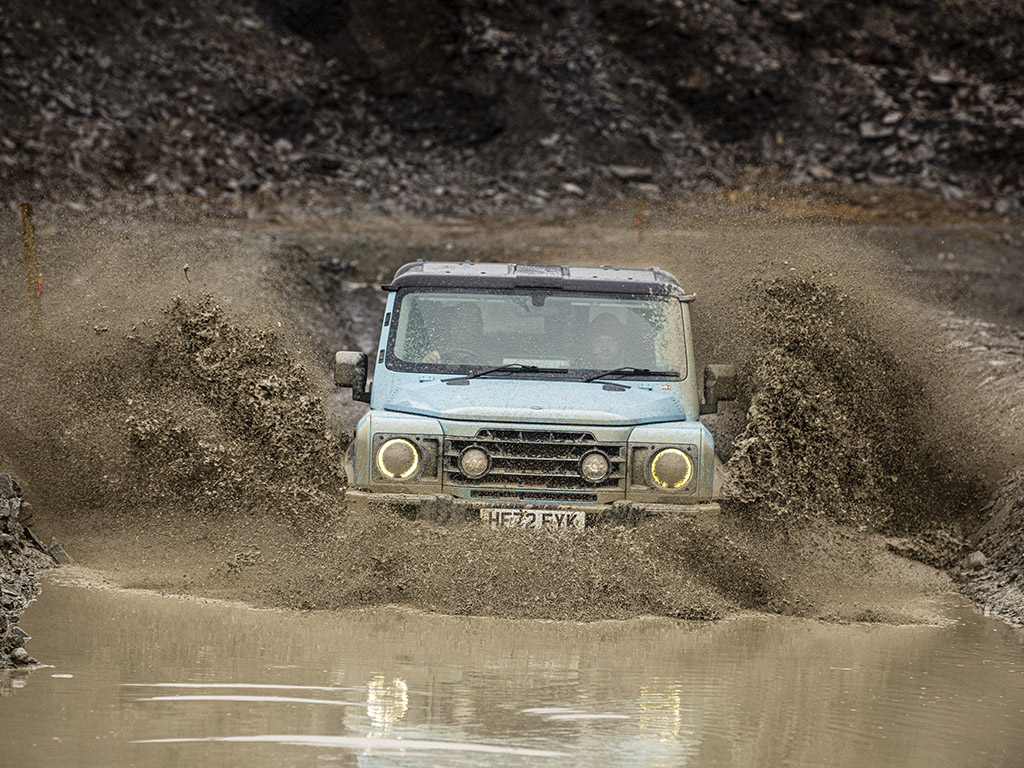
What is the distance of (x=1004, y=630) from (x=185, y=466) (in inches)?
203

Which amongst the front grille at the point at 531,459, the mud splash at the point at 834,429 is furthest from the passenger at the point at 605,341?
the mud splash at the point at 834,429

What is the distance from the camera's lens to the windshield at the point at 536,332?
27.0 feet

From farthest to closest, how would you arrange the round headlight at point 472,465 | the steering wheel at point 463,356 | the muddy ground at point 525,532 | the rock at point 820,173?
the rock at point 820,173 < the steering wheel at point 463,356 < the round headlight at point 472,465 < the muddy ground at point 525,532

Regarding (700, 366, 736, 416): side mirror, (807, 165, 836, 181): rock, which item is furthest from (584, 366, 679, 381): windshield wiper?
(807, 165, 836, 181): rock

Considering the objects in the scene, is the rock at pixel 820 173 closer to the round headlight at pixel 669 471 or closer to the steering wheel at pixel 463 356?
the steering wheel at pixel 463 356

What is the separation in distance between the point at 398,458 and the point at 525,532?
882mm

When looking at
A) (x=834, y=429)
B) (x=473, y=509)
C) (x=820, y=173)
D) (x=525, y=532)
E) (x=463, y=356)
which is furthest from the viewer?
(x=820, y=173)

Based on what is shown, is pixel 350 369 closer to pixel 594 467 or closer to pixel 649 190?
pixel 594 467

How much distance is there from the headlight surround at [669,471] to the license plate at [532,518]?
57 cm

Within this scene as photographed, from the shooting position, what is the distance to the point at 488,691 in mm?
5617

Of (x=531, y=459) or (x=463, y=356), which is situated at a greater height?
(x=463, y=356)

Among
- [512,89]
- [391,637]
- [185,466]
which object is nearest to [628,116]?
[512,89]

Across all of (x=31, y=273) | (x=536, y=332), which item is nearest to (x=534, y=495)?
(x=536, y=332)

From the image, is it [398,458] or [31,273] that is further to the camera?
[31,273]
